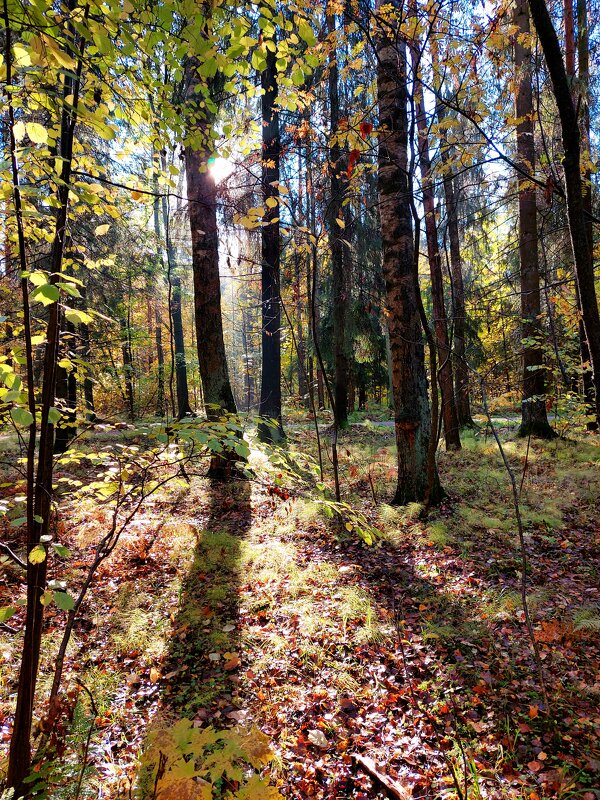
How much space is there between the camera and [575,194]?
173cm

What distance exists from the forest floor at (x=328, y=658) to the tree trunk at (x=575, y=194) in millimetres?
1536

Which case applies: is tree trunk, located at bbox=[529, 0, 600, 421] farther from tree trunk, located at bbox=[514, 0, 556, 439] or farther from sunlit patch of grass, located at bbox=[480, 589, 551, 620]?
tree trunk, located at bbox=[514, 0, 556, 439]

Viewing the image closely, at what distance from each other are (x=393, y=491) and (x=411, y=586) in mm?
2476

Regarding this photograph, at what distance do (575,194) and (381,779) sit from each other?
304cm

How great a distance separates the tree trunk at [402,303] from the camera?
5199mm

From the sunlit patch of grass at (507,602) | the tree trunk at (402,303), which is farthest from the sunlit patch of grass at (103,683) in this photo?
the tree trunk at (402,303)

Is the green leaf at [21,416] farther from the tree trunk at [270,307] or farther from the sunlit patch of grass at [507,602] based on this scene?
the tree trunk at [270,307]

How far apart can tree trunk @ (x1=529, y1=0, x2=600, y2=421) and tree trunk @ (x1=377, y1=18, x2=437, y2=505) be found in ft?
10.8

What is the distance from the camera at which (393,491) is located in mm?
A: 6547

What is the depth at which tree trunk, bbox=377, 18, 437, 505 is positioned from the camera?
520 cm

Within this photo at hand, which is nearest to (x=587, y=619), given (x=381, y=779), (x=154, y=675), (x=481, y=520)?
(x=481, y=520)

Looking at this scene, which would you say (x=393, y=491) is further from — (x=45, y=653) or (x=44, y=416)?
(x=44, y=416)

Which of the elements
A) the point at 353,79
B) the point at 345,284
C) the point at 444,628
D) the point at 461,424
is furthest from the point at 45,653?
the point at 353,79

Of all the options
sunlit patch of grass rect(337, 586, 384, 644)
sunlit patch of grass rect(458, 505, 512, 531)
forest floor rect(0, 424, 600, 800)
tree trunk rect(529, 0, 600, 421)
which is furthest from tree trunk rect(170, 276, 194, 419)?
tree trunk rect(529, 0, 600, 421)
